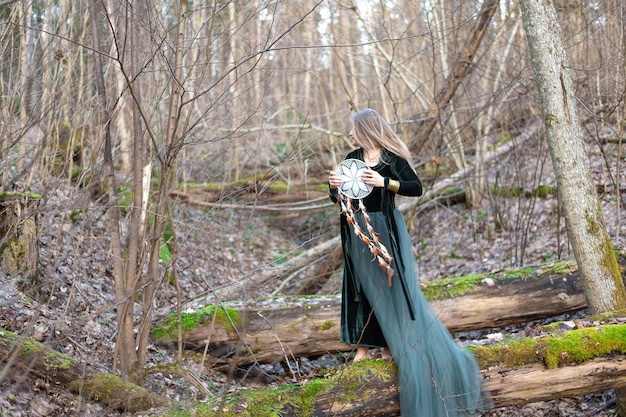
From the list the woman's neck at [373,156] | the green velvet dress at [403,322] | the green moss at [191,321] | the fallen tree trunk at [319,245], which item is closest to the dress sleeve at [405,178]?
the green velvet dress at [403,322]

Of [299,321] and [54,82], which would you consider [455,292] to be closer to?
[299,321]

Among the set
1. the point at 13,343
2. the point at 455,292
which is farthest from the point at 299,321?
the point at 13,343

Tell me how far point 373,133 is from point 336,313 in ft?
7.30

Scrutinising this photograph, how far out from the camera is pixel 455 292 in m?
6.15

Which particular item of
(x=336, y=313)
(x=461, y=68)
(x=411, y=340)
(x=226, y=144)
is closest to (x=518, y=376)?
(x=411, y=340)

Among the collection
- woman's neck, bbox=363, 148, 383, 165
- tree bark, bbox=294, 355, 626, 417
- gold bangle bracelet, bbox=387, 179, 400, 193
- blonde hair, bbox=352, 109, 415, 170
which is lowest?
tree bark, bbox=294, 355, 626, 417

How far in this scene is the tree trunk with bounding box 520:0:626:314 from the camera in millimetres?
5098

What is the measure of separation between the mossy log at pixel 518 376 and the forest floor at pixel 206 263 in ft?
2.13

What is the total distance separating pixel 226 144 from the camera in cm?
987

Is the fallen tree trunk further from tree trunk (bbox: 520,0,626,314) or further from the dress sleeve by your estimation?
tree trunk (bbox: 520,0,626,314)

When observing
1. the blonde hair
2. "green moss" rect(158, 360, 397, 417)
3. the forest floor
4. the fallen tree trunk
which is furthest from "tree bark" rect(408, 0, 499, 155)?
"green moss" rect(158, 360, 397, 417)

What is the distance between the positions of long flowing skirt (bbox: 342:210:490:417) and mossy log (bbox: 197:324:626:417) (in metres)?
0.12

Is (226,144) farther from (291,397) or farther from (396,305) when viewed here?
(291,397)

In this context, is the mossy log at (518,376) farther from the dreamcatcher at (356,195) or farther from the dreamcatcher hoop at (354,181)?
the dreamcatcher hoop at (354,181)
